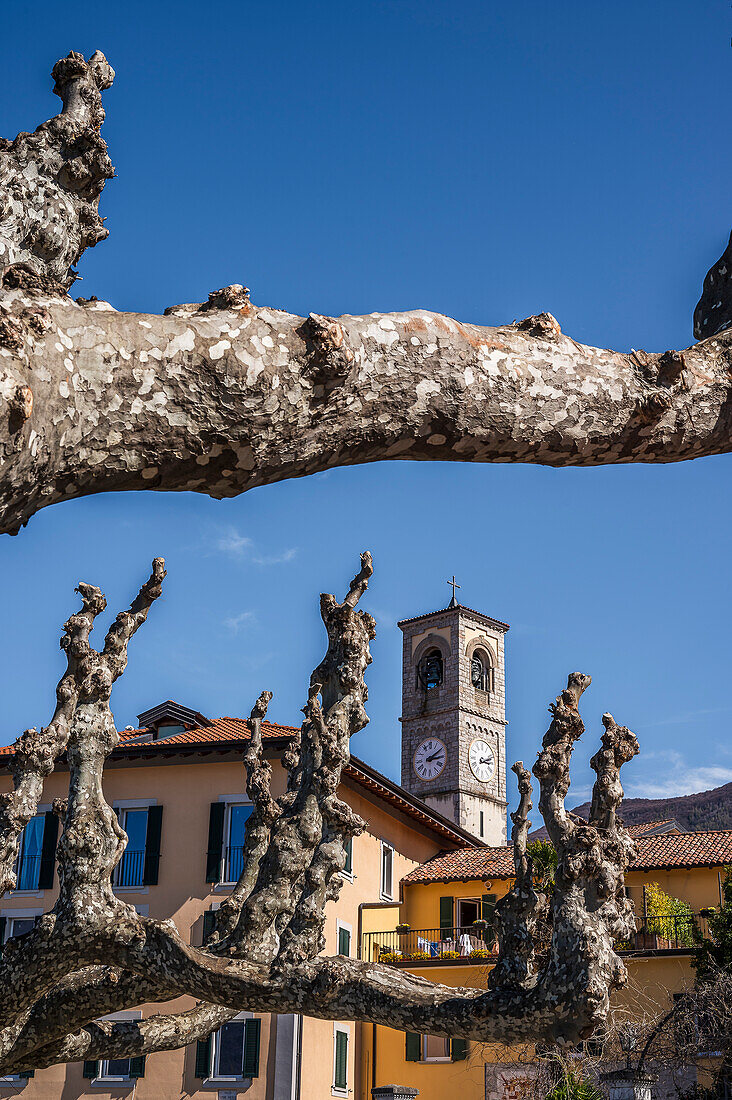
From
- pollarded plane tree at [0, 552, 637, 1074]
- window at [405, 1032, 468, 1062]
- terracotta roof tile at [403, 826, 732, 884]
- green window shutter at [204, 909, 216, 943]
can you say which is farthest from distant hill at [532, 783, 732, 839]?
pollarded plane tree at [0, 552, 637, 1074]

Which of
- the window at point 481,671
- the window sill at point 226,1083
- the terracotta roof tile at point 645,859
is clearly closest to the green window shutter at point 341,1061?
the window sill at point 226,1083

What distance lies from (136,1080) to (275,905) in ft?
70.3

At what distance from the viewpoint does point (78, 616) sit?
35.2ft

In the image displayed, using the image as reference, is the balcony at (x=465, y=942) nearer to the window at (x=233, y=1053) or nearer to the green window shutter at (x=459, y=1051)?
the green window shutter at (x=459, y=1051)

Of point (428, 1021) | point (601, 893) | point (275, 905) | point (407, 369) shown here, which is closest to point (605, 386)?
point (407, 369)

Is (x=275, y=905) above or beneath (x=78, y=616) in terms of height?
beneath

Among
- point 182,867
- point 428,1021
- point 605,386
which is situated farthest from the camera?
point 182,867

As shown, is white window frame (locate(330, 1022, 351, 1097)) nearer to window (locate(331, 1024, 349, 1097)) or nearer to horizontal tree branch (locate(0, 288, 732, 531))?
window (locate(331, 1024, 349, 1097))

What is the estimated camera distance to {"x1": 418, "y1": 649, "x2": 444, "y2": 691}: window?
68.4 meters

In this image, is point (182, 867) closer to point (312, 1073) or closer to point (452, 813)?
point (312, 1073)

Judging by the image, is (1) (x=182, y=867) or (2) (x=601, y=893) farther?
(1) (x=182, y=867)

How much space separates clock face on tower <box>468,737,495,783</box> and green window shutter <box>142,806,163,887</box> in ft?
120

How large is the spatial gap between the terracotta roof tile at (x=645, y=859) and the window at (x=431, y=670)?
1182 inches

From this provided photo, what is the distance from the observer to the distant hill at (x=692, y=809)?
12050cm
